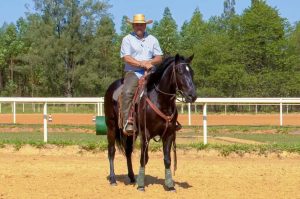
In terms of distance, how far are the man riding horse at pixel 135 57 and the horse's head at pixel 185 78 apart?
734 millimetres

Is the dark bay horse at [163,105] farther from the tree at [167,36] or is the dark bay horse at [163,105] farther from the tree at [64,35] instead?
the tree at [167,36]

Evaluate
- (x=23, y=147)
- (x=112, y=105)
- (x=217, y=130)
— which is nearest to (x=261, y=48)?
(x=217, y=130)

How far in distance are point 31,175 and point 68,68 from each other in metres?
51.0

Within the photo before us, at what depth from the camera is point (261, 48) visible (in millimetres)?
52656

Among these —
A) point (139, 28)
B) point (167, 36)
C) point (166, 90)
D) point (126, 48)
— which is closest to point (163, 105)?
point (166, 90)

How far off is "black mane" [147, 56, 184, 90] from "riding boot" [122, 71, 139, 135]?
283 millimetres

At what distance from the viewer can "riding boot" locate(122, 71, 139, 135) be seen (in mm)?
8625

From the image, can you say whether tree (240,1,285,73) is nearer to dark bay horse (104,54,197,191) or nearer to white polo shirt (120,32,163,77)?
white polo shirt (120,32,163,77)

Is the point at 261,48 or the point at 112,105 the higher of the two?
the point at 261,48

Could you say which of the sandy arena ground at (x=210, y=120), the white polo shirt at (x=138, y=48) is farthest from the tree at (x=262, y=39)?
the white polo shirt at (x=138, y=48)

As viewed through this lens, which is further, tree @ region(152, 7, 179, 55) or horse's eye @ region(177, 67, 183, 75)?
tree @ region(152, 7, 179, 55)

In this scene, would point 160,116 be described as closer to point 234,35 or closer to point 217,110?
point 217,110

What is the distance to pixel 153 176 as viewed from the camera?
1023 cm

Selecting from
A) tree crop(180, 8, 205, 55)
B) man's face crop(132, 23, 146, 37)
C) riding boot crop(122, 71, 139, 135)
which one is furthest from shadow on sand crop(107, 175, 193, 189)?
tree crop(180, 8, 205, 55)
